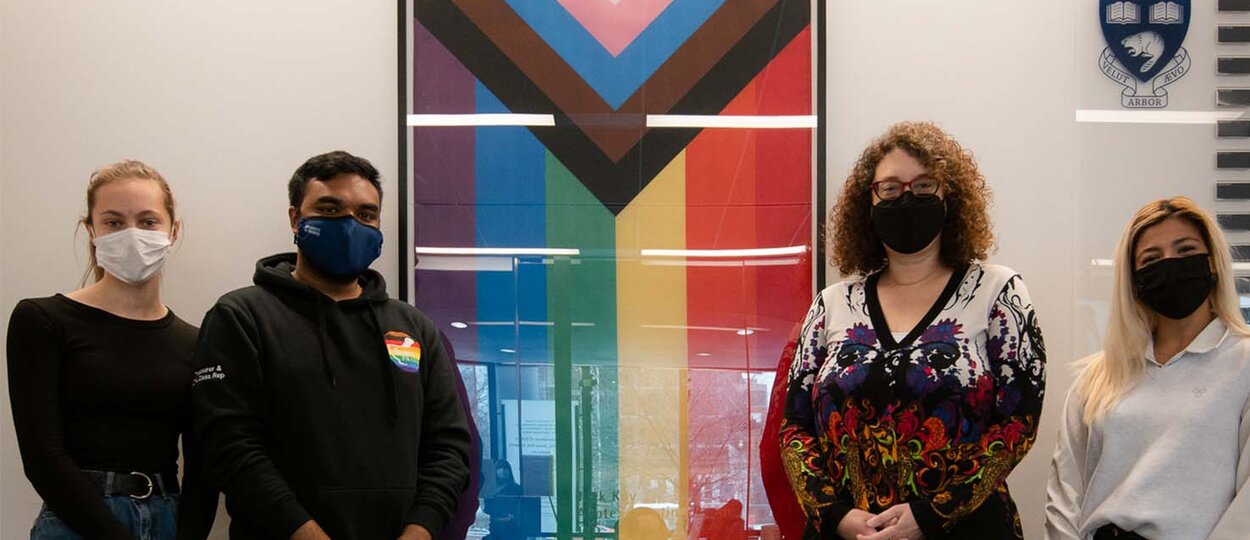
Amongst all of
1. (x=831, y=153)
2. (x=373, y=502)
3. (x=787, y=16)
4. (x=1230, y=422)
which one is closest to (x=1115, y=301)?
(x=1230, y=422)

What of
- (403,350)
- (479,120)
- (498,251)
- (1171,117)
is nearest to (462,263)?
(498,251)

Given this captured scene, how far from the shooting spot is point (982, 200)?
242cm

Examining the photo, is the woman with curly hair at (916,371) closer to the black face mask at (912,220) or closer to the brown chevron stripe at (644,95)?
the black face mask at (912,220)

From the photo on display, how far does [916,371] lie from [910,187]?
17.1 inches

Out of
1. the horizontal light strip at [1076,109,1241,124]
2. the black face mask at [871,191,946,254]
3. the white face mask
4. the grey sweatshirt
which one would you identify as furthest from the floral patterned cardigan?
the white face mask

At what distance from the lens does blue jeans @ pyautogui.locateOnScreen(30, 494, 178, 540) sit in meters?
2.40

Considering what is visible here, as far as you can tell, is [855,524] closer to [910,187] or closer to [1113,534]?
[1113,534]

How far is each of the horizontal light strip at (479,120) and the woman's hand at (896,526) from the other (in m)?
1.46

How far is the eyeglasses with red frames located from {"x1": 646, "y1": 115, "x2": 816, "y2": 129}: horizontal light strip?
64 centimetres

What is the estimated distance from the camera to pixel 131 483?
8.00ft

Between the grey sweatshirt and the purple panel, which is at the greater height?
the purple panel

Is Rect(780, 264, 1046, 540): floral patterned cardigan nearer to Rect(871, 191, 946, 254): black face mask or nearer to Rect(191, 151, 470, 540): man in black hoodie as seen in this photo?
Rect(871, 191, 946, 254): black face mask

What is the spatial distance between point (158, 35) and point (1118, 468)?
113 inches

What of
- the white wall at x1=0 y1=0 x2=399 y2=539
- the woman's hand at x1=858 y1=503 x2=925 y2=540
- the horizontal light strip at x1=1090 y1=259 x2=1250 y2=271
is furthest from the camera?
the white wall at x1=0 y1=0 x2=399 y2=539
